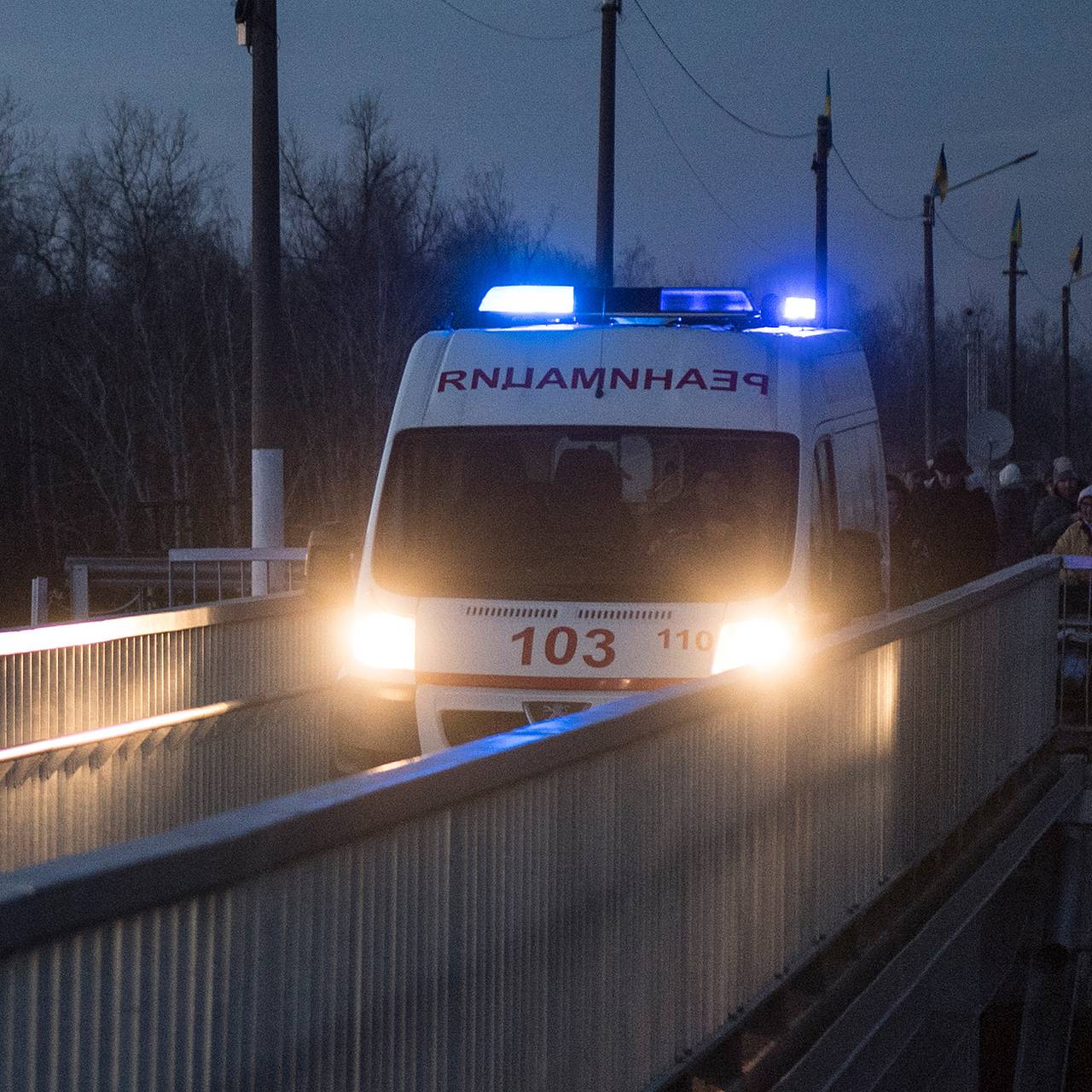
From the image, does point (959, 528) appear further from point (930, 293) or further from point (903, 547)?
point (930, 293)

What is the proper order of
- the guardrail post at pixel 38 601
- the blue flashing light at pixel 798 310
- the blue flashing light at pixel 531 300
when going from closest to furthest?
the blue flashing light at pixel 531 300
the blue flashing light at pixel 798 310
the guardrail post at pixel 38 601

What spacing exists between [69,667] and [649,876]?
3.81 m

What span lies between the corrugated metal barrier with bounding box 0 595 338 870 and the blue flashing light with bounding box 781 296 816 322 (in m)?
2.92

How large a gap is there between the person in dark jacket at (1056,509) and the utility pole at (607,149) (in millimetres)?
5727

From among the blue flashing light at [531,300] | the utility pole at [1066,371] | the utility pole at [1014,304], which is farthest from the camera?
the utility pole at [1066,371]

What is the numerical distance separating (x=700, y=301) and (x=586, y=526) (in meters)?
1.62

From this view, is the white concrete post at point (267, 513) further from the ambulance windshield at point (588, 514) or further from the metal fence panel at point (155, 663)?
the ambulance windshield at point (588, 514)

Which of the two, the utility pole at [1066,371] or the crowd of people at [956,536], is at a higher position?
the utility pole at [1066,371]

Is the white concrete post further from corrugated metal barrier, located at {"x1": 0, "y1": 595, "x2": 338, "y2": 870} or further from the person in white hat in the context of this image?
the person in white hat

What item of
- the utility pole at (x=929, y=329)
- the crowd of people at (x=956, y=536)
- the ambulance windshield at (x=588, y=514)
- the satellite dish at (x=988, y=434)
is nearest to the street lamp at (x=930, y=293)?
the utility pole at (x=929, y=329)

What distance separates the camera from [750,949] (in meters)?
5.54

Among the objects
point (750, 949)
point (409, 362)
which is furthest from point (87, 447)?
point (750, 949)

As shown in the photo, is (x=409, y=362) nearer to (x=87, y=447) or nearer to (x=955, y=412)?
(x=87, y=447)

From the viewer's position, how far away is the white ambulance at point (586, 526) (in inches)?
323
